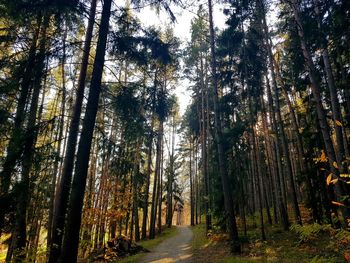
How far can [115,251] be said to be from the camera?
1267 centimetres

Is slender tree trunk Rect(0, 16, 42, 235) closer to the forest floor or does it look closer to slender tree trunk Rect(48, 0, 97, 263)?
slender tree trunk Rect(48, 0, 97, 263)

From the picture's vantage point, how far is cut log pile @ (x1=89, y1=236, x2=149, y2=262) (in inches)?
457

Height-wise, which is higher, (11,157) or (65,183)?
(11,157)

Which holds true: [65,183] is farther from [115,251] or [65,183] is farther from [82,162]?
[115,251]

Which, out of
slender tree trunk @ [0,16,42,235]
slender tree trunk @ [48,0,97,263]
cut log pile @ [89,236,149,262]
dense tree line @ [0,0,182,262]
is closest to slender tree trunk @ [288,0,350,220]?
dense tree line @ [0,0,182,262]

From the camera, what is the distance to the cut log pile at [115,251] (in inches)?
457

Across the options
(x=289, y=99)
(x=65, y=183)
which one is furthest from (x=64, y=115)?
(x=289, y=99)

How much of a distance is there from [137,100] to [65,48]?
2453mm

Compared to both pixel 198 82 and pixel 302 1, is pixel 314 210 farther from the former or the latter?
pixel 198 82

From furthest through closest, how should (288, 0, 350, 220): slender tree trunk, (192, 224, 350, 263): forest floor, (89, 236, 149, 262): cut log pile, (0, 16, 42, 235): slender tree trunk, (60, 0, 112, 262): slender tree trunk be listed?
(89, 236, 149, 262): cut log pile < (192, 224, 350, 263): forest floor < (288, 0, 350, 220): slender tree trunk < (0, 16, 42, 235): slender tree trunk < (60, 0, 112, 262): slender tree trunk

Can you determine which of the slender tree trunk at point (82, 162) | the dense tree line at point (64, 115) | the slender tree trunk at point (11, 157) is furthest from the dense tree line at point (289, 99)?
the slender tree trunk at point (11, 157)

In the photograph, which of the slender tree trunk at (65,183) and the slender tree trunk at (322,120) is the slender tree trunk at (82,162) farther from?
the slender tree trunk at (322,120)

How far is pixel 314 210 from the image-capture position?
42.6ft

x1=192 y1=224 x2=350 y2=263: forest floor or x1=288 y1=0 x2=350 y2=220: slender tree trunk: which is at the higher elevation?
x1=288 y1=0 x2=350 y2=220: slender tree trunk
